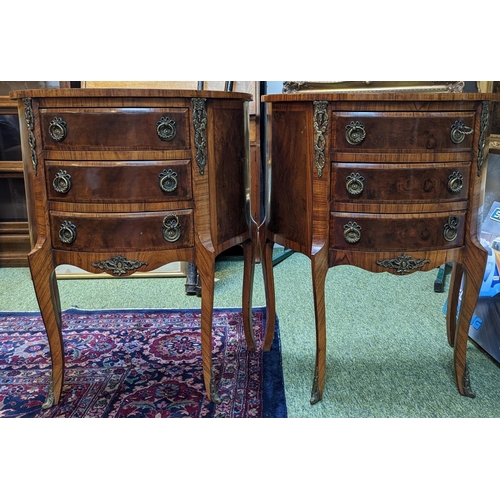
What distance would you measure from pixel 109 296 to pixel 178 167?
1339 millimetres

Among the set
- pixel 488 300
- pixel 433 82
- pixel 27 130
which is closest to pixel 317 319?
pixel 488 300

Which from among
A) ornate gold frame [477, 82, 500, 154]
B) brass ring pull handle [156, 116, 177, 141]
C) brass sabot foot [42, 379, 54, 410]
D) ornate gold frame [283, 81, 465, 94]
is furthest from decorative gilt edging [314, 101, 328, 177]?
ornate gold frame [283, 81, 465, 94]

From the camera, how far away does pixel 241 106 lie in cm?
161

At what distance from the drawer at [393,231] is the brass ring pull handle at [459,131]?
0.70 feet

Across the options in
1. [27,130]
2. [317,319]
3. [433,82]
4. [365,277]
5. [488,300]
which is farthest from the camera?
[365,277]

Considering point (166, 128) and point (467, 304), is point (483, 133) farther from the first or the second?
point (166, 128)

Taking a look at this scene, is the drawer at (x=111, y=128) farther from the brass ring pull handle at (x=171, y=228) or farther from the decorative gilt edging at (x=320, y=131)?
the decorative gilt edging at (x=320, y=131)

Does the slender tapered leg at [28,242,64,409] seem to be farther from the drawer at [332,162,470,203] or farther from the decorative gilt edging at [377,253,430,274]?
the decorative gilt edging at [377,253,430,274]

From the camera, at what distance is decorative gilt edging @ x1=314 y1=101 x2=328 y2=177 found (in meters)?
1.41

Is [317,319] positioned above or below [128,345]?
above

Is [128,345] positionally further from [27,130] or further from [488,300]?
[488,300]

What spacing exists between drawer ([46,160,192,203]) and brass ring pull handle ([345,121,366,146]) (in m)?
0.45

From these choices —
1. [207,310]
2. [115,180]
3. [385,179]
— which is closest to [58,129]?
[115,180]

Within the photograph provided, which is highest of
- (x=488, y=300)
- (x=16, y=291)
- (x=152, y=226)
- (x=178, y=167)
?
(x=178, y=167)
